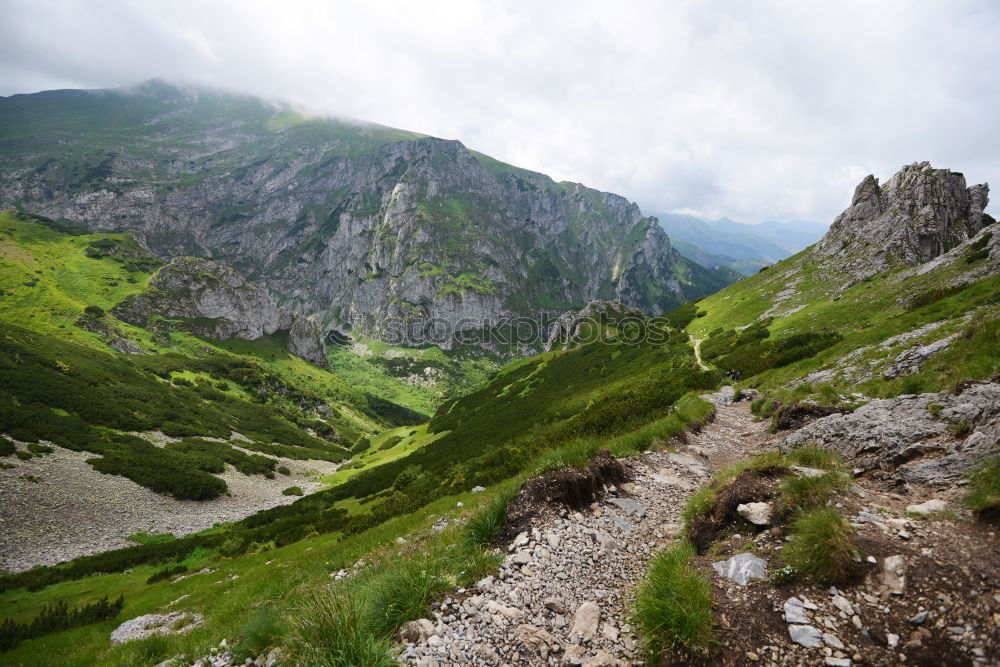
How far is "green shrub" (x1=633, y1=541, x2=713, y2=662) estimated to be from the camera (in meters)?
5.31

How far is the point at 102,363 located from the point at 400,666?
150 metres

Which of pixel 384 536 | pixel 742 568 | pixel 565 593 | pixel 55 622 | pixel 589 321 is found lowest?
pixel 55 622

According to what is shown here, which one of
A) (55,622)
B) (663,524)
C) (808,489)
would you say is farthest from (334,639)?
(55,622)

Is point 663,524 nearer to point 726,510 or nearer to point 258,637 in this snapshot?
point 726,510

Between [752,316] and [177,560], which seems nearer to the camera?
[177,560]

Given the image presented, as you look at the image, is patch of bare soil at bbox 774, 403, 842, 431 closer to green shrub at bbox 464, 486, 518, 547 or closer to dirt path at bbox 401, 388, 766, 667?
dirt path at bbox 401, 388, 766, 667

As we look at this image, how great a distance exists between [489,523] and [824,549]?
6.11 m

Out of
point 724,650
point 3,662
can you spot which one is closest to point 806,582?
point 724,650

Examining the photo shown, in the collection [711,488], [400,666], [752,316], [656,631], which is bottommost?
[400,666]

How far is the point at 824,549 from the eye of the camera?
5.69m

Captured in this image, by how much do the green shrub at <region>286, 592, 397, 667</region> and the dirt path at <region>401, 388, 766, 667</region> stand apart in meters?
0.57

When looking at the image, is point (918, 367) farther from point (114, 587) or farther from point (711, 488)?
point (114, 587)

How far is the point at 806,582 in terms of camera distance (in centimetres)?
571

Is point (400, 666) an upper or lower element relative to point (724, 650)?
lower
